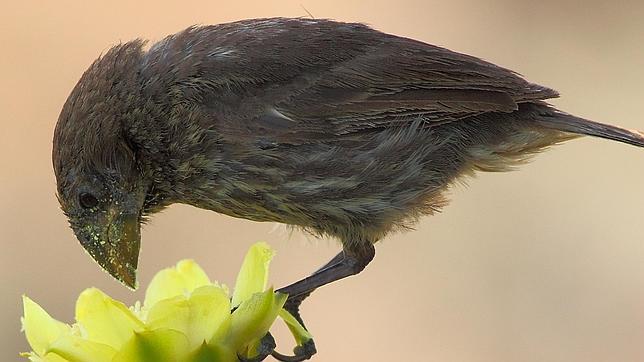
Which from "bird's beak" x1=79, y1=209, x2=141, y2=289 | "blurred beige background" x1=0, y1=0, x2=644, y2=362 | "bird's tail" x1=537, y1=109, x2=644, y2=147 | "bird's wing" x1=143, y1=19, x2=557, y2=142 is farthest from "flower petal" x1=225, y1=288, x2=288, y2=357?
"blurred beige background" x1=0, y1=0, x2=644, y2=362

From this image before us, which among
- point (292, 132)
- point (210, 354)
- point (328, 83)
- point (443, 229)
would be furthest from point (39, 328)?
point (443, 229)

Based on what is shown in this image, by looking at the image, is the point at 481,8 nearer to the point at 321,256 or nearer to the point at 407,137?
the point at 321,256

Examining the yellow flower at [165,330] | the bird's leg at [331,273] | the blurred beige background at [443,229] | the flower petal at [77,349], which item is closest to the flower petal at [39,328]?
the yellow flower at [165,330]

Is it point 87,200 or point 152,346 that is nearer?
point 152,346

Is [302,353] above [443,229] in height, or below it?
above

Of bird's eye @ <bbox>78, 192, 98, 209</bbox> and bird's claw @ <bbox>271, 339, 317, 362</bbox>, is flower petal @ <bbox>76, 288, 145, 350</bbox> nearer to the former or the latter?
bird's claw @ <bbox>271, 339, 317, 362</bbox>

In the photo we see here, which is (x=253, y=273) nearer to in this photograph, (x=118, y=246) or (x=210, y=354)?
(x=210, y=354)

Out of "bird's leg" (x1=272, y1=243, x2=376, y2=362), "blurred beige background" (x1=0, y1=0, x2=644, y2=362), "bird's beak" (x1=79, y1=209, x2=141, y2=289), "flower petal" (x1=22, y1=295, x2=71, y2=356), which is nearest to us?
"flower petal" (x1=22, y1=295, x2=71, y2=356)

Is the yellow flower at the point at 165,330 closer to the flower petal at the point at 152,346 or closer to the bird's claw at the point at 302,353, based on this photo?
the flower petal at the point at 152,346
